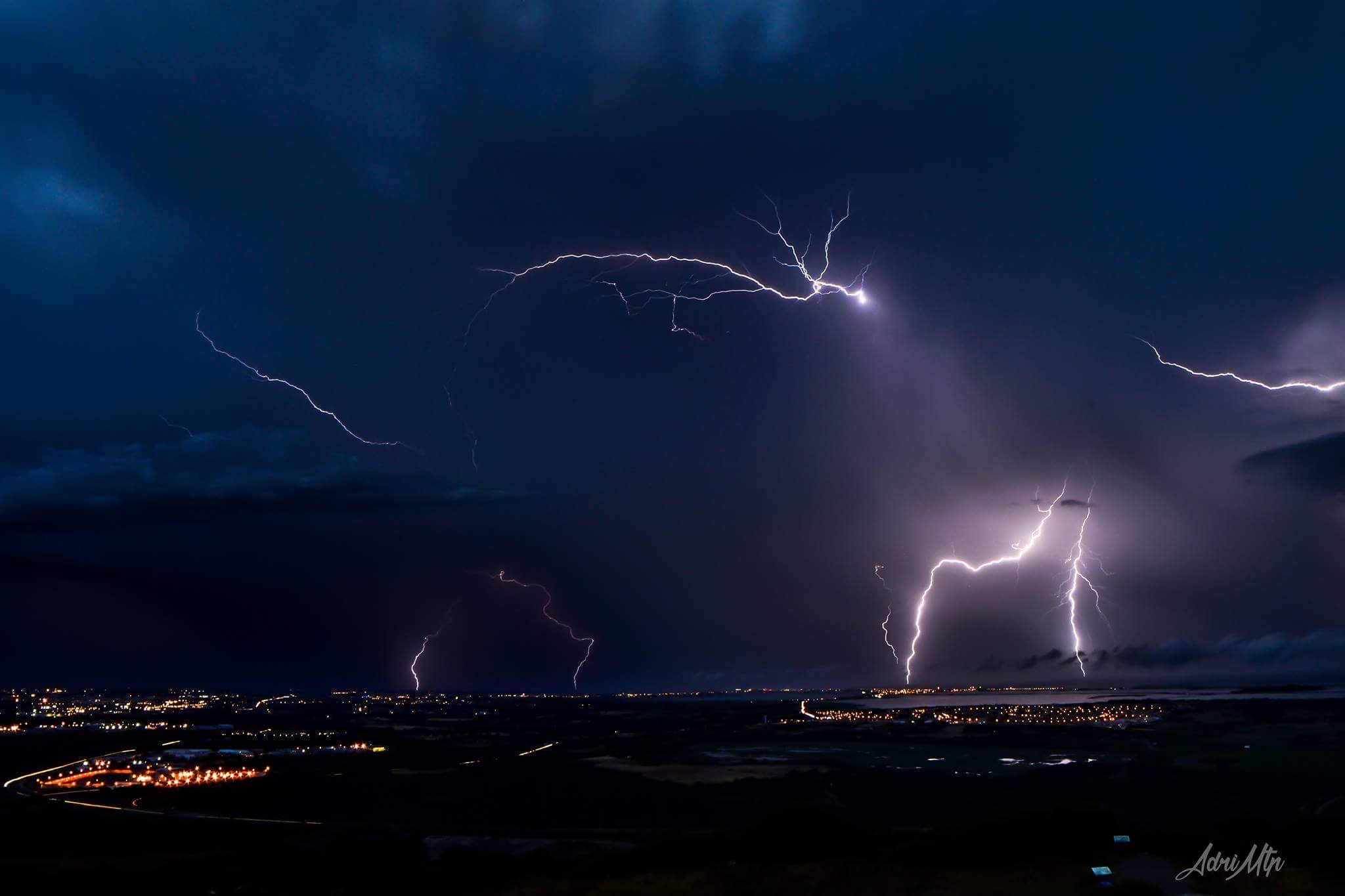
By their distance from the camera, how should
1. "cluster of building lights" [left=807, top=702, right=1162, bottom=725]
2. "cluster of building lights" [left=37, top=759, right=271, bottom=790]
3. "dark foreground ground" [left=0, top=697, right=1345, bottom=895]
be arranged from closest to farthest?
"dark foreground ground" [left=0, top=697, right=1345, bottom=895]
"cluster of building lights" [left=37, top=759, right=271, bottom=790]
"cluster of building lights" [left=807, top=702, right=1162, bottom=725]

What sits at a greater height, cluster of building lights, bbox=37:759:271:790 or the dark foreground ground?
the dark foreground ground

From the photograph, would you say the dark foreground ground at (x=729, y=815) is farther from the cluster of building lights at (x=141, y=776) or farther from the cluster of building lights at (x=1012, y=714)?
the cluster of building lights at (x=1012, y=714)

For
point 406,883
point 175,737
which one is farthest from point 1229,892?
point 175,737

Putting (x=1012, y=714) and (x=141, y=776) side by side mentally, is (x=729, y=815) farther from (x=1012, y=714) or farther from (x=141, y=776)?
(x=1012, y=714)

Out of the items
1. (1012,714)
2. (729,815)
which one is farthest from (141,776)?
(1012,714)

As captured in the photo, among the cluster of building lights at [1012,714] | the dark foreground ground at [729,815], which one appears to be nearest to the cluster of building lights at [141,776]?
the dark foreground ground at [729,815]

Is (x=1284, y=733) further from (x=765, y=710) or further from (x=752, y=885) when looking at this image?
(x=765, y=710)

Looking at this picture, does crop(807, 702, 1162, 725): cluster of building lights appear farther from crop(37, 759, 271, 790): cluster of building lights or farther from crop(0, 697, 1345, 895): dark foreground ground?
crop(37, 759, 271, 790): cluster of building lights

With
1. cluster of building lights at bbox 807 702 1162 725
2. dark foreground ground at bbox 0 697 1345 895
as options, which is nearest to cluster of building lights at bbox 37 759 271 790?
dark foreground ground at bbox 0 697 1345 895
